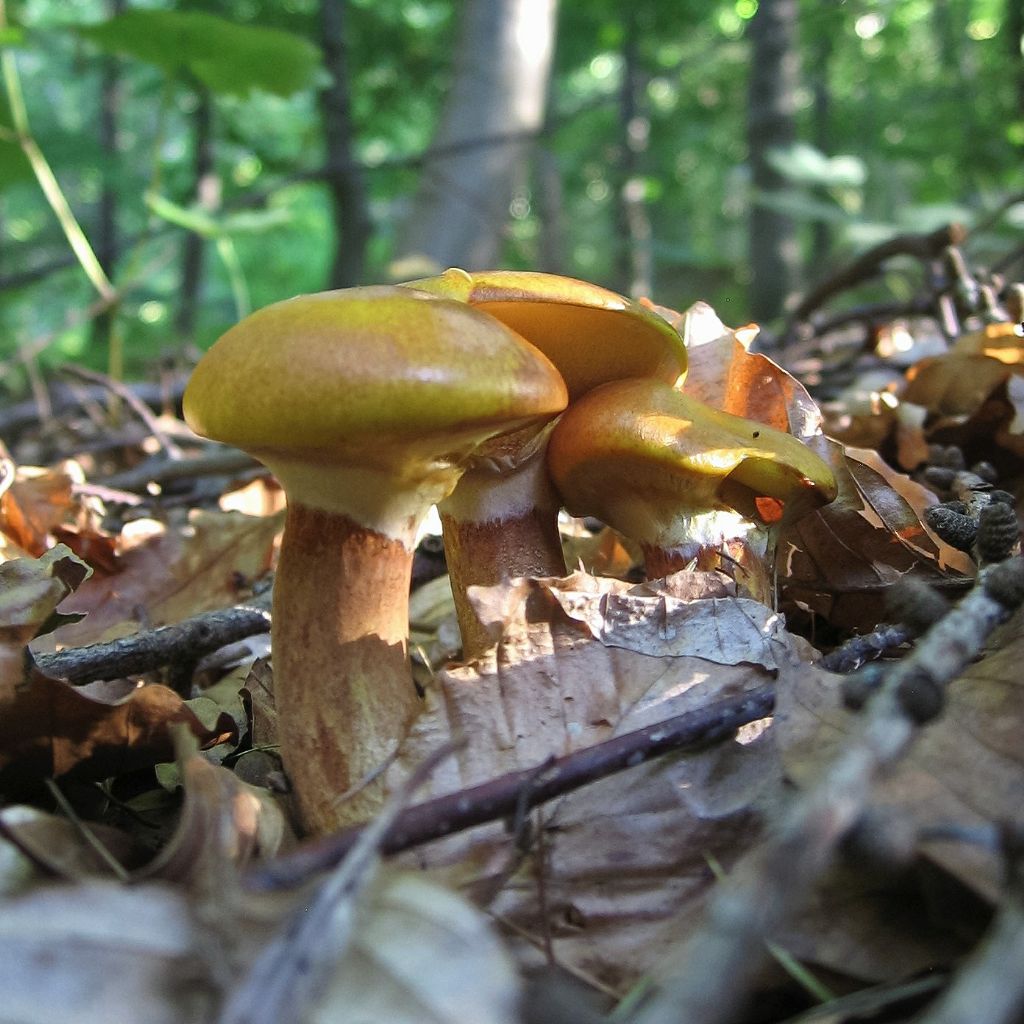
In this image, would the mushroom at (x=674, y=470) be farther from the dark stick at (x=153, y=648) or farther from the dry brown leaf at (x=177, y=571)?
the dry brown leaf at (x=177, y=571)

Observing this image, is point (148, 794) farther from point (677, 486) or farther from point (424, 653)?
point (677, 486)

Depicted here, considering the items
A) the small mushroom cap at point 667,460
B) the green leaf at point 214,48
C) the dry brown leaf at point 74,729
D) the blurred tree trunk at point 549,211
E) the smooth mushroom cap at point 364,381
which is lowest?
the blurred tree trunk at point 549,211

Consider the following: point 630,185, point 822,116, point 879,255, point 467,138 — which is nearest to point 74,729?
point 879,255

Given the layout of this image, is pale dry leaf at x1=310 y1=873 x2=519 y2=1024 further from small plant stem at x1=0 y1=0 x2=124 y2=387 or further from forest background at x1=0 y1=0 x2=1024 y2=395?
small plant stem at x1=0 y1=0 x2=124 y2=387

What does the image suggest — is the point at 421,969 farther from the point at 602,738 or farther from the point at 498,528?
the point at 498,528

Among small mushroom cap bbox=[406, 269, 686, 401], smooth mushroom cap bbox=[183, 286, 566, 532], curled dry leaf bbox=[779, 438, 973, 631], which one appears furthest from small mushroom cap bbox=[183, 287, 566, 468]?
curled dry leaf bbox=[779, 438, 973, 631]

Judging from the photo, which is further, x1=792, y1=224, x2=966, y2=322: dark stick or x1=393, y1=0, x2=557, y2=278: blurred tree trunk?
x1=393, y1=0, x2=557, y2=278: blurred tree trunk

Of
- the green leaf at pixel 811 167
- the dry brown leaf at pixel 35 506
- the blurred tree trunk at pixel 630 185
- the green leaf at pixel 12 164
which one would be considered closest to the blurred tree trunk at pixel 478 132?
the green leaf at pixel 811 167
